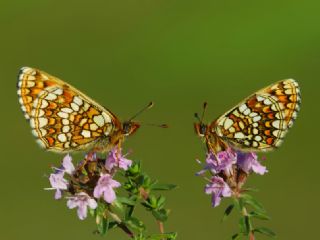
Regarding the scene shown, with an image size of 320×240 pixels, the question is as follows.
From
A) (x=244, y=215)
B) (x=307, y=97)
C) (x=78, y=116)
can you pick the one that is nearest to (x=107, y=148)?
(x=78, y=116)

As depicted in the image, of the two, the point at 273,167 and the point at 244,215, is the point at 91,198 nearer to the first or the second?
the point at 244,215

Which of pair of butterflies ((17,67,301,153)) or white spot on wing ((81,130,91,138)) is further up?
pair of butterflies ((17,67,301,153))

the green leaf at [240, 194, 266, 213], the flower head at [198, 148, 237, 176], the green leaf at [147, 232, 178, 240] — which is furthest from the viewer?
the flower head at [198, 148, 237, 176]

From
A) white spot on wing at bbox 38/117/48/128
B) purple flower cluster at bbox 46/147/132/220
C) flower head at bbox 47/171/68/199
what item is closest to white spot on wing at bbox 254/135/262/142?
purple flower cluster at bbox 46/147/132/220

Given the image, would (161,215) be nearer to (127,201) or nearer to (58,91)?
(127,201)

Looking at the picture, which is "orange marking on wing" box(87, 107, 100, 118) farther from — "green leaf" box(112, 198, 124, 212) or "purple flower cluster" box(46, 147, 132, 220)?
"green leaf" box(112, 198, 124, 212)

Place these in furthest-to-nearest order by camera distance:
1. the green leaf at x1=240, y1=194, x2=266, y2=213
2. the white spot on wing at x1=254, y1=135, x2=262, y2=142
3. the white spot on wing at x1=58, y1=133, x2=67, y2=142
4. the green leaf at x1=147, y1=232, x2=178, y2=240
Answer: the white spot on wing at x1=58, y1=133, x2=67, y2=142, the white spot on wing at x1=254, y1=135, x2=262, y2=142, the green leaf at x1=240, y1=194, x2=266, y2=213, the green leaf at x1=147, y1=232, x2=178, y2=240
